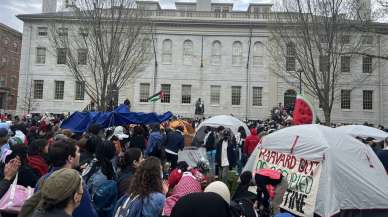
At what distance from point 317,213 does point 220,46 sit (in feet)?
125

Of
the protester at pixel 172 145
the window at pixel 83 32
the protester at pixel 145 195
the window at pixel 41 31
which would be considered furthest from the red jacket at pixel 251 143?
the window at pixel 41 31

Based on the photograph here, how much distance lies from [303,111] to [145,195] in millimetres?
5827

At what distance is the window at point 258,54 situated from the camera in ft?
142

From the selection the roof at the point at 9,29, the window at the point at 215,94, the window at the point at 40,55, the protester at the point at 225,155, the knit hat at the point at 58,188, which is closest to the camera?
the knit hat at the point at 58,188

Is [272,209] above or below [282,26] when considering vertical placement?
below

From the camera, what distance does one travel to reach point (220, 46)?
144 feet

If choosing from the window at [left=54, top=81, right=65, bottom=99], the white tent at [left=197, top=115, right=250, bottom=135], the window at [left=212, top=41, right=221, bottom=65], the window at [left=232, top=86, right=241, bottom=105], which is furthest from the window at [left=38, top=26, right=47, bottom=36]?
the white tent at [left=197, top=115, right=250, bottom=135]

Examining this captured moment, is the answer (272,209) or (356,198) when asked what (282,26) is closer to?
(356,198)

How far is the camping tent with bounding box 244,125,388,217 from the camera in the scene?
6719 mm

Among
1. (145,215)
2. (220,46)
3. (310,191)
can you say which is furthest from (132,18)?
(220,46)

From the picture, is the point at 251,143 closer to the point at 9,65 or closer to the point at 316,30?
the point at 316,30

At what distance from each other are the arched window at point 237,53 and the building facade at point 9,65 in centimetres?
3495

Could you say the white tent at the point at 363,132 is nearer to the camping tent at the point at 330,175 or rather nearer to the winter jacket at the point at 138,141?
the camping tent at the point at 330,175

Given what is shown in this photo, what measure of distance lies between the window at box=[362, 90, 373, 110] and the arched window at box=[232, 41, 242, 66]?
45.9 ft
